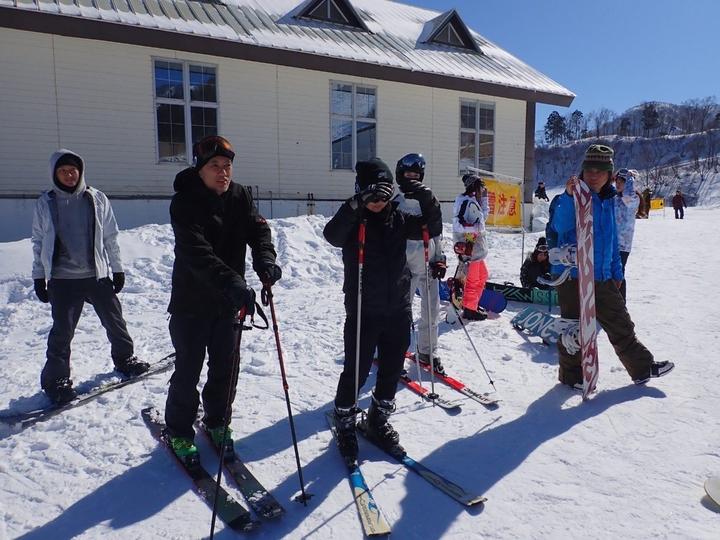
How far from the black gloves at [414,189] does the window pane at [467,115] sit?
12011 mm

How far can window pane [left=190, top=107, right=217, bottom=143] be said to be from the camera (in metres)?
11.1

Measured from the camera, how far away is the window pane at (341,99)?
41.6 feet

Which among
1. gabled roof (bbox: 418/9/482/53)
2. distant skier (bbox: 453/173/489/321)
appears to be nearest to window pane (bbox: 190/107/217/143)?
gabled roof (bbox: 418/9/482/53)

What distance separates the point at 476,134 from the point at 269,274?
13.5 metres

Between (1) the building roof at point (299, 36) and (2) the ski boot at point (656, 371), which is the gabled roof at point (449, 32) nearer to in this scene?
(1) the building roof at point (299, 36)

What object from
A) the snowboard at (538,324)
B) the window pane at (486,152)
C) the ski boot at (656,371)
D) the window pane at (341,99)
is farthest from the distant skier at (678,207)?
the ski boot at (656,371)

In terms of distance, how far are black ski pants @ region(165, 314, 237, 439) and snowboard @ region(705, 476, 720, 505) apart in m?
2.66

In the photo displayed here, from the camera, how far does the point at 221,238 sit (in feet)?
9.46

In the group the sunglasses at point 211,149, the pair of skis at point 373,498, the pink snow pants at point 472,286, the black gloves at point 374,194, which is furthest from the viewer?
the pink snow pants at point 472,286

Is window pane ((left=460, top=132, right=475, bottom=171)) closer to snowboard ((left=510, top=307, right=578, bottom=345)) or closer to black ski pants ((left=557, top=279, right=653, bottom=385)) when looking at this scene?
snowboard ((left=510, top=307, right=578, bottom=345))

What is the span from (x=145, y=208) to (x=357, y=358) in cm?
886

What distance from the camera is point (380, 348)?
321 centimetres

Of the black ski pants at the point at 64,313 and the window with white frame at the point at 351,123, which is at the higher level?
the window with white frame at the point at 351,123

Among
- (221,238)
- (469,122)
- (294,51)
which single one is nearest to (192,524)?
(221,238)
